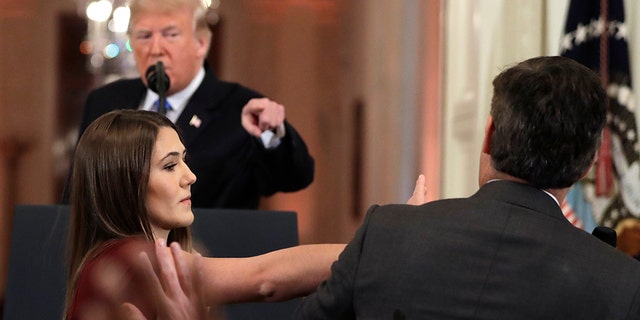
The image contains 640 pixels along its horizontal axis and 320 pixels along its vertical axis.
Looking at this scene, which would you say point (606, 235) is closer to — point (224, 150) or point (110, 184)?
point (110, 184)

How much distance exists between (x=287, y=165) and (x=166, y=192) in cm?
127

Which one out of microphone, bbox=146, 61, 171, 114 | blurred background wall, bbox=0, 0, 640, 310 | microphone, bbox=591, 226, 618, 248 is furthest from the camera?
blurred background wall, bbox=0, 0, 640, 310

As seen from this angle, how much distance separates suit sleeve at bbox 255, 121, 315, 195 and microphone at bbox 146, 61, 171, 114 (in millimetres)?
411

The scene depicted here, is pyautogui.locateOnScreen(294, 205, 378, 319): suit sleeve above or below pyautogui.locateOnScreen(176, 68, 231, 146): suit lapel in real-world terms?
below

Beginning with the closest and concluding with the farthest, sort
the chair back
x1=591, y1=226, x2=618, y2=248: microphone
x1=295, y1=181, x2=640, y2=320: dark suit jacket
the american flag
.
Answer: x1=295, y1=181, x2=640, y2=320: dark suit jacket
x1=591, y1=226, x2=618, y2=248: microphone
the chair back
the american flag

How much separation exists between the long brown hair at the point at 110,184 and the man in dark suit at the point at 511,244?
1.77 feet

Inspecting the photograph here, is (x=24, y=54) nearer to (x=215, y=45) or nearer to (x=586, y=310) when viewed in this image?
(x=215, y=45)

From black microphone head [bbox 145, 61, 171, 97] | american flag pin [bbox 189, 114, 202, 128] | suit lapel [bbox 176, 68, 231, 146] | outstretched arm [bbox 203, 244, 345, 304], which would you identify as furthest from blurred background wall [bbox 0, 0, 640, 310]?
outstretched arm [bbox 203, 244, 345, 304]

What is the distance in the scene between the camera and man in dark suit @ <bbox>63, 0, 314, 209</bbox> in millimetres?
3514

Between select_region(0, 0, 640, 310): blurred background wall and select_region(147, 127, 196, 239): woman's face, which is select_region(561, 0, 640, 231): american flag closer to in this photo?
select_region(147, 127, 196, 239): woman's face

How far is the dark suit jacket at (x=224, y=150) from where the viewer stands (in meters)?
3.51

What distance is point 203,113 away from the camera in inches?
143

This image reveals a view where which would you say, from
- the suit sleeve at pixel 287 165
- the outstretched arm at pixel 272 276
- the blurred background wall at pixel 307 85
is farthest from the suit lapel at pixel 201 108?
the blurred background wall at pixel 307 85

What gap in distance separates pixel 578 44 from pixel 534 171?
197 centimetres
